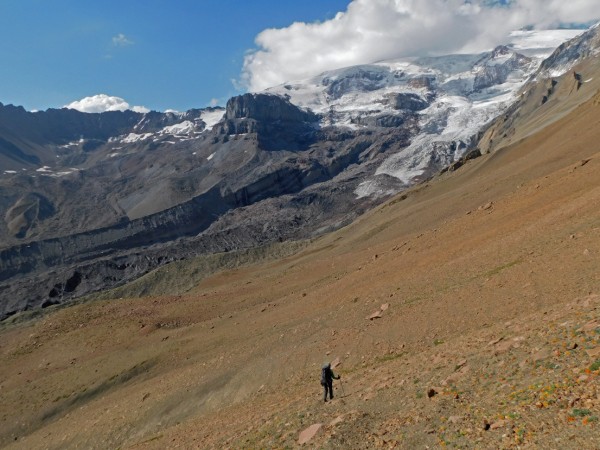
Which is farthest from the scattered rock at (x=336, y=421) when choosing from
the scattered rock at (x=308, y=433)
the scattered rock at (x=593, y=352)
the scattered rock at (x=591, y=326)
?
the scattered rock at (x=591, y=326)

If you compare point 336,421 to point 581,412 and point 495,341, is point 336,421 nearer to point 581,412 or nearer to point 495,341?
Result: point 495,341

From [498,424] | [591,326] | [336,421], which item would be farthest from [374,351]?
[498,424]

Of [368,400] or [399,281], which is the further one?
[399,281]

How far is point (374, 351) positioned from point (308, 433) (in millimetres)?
8437

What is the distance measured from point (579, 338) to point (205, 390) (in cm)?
2014

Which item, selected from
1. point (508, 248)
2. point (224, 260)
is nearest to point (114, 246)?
point (224, 260)

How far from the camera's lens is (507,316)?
20.7m

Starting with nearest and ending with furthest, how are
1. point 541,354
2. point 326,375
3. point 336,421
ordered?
point 541,354
point 336,421
point 326,375

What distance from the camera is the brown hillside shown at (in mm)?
13164

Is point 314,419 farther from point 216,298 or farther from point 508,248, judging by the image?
point 216,298

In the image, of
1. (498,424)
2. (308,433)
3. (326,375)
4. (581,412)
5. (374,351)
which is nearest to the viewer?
(581,412)

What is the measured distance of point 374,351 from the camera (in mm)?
23203

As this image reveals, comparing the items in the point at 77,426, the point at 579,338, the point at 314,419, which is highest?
the point at 579,338

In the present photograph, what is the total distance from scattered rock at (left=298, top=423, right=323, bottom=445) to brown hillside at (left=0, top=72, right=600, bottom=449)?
28cm
